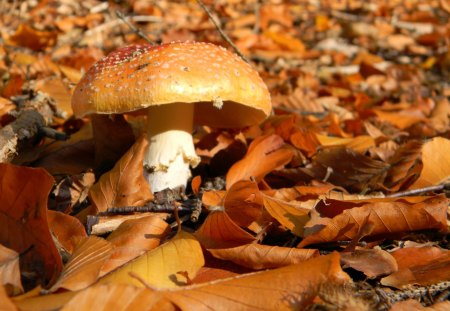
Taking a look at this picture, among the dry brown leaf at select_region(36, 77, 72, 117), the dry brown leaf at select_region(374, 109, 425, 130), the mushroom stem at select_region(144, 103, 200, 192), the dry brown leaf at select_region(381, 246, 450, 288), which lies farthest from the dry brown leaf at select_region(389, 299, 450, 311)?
the dry brown leaf at select_region(374, 109, 425, 130)

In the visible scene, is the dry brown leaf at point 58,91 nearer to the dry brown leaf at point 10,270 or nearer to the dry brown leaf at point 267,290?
the dry brown leaf at point 10,270

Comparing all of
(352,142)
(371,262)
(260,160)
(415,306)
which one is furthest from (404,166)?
(415,306)

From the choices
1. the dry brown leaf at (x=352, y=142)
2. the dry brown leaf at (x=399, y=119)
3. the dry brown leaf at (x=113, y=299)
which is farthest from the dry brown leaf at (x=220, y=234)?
the dry brown leaf at (x=399, y=119)

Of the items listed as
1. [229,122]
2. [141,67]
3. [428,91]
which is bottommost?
[428,91]

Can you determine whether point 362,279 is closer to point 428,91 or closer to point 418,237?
point 418,237

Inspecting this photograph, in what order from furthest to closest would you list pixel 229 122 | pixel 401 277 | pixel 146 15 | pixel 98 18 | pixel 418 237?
1. pixel 146 15
2. pixel 98 18
3. pixel 229 122
4. pixel 418 237
5. pixel 401 277

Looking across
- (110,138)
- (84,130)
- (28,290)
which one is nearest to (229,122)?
(110,138)
